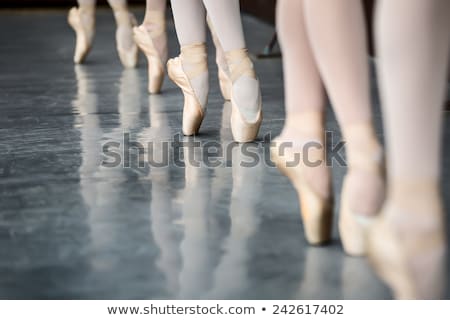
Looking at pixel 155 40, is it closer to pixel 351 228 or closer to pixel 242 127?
pixel 242 127

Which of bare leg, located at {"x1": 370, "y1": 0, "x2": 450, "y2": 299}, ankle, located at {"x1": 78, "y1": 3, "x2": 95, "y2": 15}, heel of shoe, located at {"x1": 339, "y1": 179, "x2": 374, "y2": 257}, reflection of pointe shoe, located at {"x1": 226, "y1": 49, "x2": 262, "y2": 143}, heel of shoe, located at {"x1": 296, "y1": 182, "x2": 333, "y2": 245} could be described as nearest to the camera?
bare leg, located at {"x1": 370, "y1": 0, "x2": 450, "y2": 299}

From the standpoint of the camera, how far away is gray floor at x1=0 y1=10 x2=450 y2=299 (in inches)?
Answer: 47.9

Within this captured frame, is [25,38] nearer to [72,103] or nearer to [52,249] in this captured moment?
[72,103]

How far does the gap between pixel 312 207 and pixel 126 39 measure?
2391 mm

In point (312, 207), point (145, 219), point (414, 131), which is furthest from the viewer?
point (145, 219)

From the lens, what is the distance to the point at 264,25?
5.70 m

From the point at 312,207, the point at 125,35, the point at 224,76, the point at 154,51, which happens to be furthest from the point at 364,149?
the point at 125,35

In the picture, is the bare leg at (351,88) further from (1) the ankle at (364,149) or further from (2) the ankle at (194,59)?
(2) the ankle at (194,59)

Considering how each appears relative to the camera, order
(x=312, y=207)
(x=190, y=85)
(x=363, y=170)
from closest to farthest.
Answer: (x=363, y=170), (x=312, y=207), (x=190, y=85)

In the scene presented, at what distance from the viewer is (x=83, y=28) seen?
3.74 meters

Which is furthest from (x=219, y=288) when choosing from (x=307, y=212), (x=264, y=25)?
(x=264, y=25)

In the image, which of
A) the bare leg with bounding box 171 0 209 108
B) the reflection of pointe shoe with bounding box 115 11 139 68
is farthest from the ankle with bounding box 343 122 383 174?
the reflection of pointe shoe with bounding box 115 11 139 68

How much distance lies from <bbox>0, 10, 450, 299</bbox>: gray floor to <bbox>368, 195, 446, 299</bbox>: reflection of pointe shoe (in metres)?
0.15

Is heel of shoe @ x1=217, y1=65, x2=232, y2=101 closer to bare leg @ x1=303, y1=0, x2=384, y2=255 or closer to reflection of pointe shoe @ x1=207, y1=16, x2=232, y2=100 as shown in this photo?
reflection of pointe shoe @ x1=207, y1=16, x2=232, y2=100
